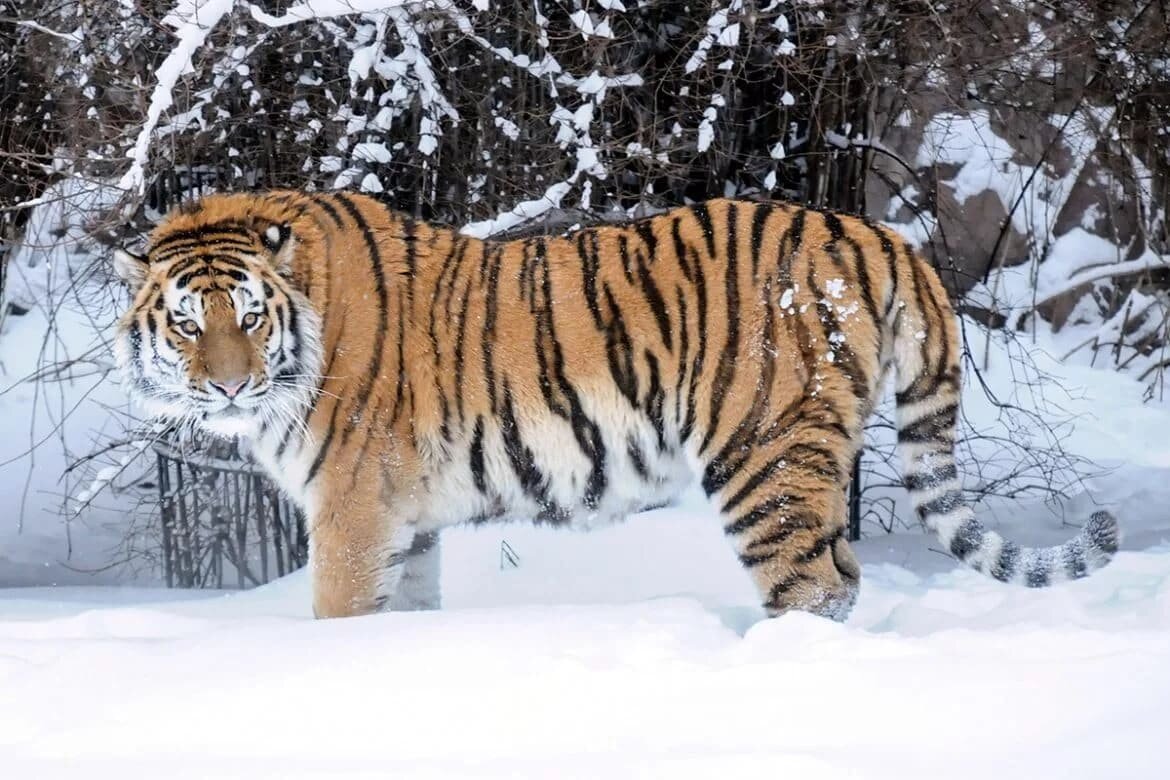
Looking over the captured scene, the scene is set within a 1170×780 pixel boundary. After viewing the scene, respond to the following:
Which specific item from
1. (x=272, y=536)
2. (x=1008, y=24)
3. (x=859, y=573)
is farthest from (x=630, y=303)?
(x=272, y=536)

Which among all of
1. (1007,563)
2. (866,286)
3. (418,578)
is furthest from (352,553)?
(1007,563)

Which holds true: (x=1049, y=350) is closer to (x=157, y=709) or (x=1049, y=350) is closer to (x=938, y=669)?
(x=938, y=669)

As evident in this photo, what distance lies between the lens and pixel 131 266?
12.9 feet

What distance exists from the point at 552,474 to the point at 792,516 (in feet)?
2.33

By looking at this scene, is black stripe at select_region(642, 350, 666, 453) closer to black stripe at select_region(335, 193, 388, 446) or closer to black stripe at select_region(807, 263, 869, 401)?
black stripe at select_region(807, 263, 869, 401)

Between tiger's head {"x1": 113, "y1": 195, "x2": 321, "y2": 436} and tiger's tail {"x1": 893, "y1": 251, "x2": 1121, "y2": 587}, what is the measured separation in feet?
5.32

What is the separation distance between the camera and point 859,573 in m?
3.99

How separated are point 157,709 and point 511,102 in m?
3.16

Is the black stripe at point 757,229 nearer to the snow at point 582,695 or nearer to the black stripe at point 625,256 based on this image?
the black stripe at point 625,256

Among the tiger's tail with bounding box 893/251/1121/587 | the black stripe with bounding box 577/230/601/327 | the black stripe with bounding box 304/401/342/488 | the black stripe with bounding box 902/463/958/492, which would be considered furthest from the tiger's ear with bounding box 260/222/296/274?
the black stripe with bounding box 902/463/958/492

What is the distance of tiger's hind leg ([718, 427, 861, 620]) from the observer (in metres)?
3.60

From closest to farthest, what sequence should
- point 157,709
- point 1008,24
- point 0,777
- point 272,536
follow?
point 0,777
point 157,709
point 1008,24
point 272,536

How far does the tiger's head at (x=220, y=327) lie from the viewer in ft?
12.5

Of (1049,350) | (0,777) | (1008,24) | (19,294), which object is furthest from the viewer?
(19,294)
